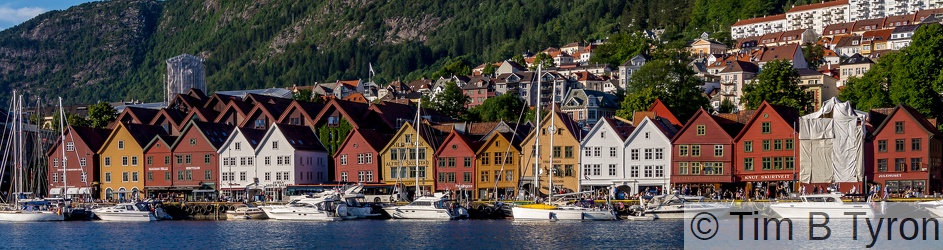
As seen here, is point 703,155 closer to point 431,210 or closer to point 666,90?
point 431,210

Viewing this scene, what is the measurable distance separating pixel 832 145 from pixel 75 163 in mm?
64391

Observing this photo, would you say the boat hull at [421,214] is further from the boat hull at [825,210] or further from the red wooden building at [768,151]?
the boat hull at [825,210]

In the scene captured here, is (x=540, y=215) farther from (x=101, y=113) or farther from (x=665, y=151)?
(x=101, y=113)

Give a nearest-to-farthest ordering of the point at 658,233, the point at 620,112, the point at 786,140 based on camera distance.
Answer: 1. the point at 658,233
2. the point at 786,140
3. the point at 620,112

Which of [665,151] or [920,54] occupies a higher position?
[920,54]

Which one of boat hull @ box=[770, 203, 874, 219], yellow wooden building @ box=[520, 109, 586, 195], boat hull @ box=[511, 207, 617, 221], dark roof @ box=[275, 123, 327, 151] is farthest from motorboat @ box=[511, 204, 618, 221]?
dark roof @ box=[275, 123, 327, 151]

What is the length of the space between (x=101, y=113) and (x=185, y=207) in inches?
1797

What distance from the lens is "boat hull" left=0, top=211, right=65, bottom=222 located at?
104 m

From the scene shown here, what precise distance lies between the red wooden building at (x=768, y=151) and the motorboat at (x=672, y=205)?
31.1ft

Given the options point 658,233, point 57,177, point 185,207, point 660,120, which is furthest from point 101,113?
point 658,233

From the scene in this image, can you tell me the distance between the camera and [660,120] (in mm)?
111625

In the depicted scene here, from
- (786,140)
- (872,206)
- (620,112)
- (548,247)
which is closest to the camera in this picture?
(548,247)

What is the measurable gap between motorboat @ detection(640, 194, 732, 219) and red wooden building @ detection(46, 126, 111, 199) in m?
52.4

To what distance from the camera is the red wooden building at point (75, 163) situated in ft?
403
